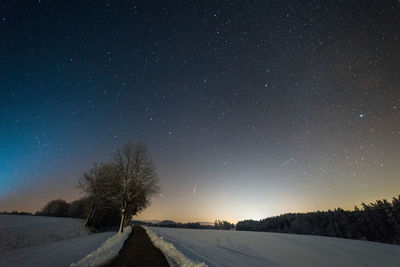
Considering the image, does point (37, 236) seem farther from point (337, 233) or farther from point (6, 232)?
point (337, 233)

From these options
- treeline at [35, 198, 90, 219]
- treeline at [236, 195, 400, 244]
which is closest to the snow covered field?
treeline at [236, 195, 400, 244]

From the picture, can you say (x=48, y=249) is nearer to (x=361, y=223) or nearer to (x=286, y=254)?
(x=286, y=254)

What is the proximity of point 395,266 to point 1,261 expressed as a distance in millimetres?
23014

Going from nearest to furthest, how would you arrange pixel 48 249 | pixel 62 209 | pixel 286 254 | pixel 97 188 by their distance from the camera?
1. pixel 48 249
2. pixel 286 254
3. pixel 97 188
4. pixel 62 209

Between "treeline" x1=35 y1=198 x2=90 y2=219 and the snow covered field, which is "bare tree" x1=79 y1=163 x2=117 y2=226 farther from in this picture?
"treeline" x1=35 y1=198 x2=90 y2=219

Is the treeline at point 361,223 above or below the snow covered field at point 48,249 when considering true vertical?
above

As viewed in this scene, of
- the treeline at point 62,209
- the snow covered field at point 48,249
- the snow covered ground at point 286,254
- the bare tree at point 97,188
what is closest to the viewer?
the snow covered field at point 48,249

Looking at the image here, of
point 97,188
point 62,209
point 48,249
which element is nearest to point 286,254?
point 48,249

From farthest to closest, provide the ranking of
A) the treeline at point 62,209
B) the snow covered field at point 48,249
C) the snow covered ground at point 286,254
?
the treeline at point 62,209 → the snow covered ground at point 286,254 → the snow covered field at point 48,249

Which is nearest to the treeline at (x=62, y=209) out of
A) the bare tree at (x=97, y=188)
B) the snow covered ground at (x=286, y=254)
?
the bare tree at (x=97, y=188)

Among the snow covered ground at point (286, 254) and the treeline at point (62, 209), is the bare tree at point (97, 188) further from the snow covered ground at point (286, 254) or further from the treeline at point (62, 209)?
the treeline at point (62, 209)

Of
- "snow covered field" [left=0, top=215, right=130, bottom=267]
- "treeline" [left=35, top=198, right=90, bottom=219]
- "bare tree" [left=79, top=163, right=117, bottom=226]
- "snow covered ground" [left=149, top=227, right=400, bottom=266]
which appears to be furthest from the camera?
"treeline" [left=35, top=198, right=90, bottom=219]

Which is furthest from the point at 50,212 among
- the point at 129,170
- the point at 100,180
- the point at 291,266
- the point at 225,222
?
the point at 291,266

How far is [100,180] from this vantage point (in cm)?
3353
